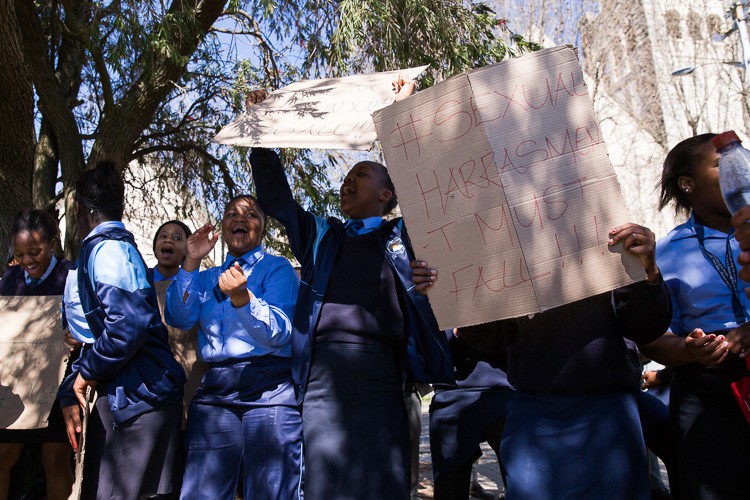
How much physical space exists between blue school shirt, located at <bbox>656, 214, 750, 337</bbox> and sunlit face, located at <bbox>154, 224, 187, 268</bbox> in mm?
3082

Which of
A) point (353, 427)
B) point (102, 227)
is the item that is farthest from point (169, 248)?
point (353, 427)

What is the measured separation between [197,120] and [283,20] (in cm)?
159

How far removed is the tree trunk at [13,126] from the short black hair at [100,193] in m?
2.94

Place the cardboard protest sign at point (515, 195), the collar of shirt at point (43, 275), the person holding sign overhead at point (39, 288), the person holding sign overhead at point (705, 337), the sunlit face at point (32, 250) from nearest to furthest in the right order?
the cardboard protest sign at point (515, 195), the person holding sign overhead at point (705, 337), the person holding sign overhead at point (39, 288), the sunlit face at point (32, 250), the collar of shirt at point (43, 275)

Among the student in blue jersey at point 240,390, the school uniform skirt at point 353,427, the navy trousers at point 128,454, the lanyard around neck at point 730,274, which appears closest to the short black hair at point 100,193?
the student in blue jersey at point 240,390

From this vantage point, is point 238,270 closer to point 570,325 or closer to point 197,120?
point 570,325

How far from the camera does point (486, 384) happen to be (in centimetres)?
395

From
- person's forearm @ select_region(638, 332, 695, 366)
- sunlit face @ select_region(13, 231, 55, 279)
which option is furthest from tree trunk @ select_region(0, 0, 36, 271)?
person's forearm @ select_region(638, 332, 695, 366)

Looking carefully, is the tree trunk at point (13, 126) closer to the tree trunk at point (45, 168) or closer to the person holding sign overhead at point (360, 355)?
the tree trunk at point (45, 168)

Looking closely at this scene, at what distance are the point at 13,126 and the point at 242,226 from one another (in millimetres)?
3771

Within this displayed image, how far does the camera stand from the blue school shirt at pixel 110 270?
10.6 ft

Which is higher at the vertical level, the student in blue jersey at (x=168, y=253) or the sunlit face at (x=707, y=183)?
the student in blue jersey at (x=168, y=253)

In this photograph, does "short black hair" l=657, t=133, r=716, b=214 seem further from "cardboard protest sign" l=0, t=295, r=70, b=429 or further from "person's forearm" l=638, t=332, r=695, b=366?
"cardboard protest sign" l=0, t=295, r=70, b=429

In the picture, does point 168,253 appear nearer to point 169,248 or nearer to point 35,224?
point 169,248
